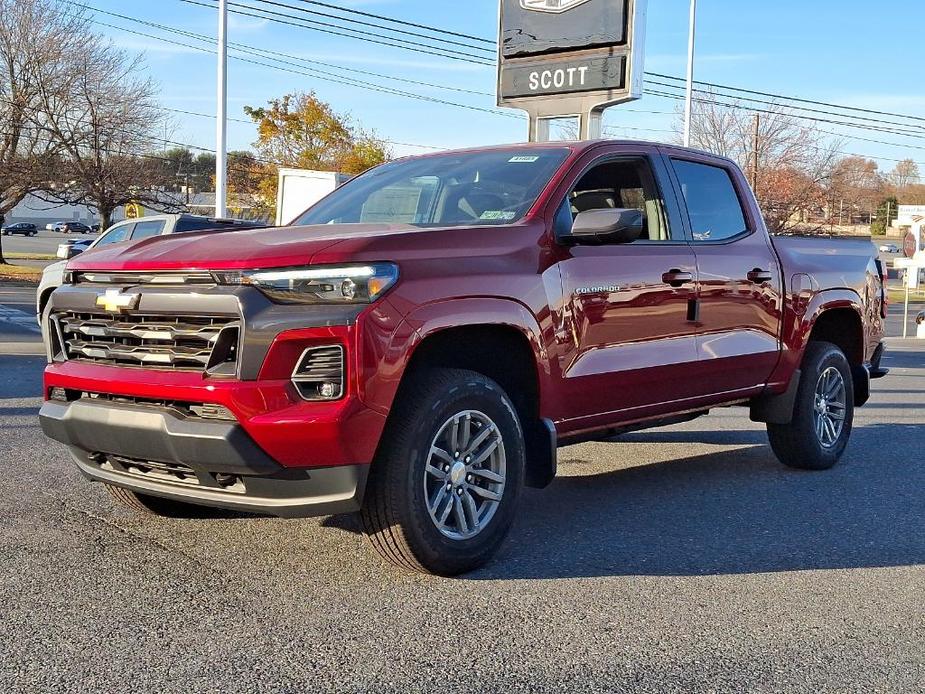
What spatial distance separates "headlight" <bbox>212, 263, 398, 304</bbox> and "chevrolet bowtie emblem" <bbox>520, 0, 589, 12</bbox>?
13876 mm

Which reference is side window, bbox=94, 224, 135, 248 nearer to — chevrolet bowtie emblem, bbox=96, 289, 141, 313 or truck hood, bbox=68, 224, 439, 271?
truck hood, bbox=68, 224, 439, 271

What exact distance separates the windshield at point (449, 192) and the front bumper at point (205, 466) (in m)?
1.56

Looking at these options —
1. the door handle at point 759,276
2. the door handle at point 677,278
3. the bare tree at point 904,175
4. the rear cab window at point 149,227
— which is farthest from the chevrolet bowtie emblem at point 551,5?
the bare tree at point 904,175

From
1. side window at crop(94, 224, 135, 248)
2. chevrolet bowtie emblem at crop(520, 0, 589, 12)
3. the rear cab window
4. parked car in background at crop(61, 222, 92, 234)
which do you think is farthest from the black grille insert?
parked car in background at crop(61, 222, 92, 234)

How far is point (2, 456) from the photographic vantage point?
6801mm

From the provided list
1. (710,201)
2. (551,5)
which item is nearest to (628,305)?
(710,201)

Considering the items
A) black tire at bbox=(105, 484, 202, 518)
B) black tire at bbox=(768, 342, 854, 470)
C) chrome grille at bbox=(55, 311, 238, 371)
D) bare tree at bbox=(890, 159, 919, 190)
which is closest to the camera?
chrome grille at bbox=(55, 311, 238, 371)

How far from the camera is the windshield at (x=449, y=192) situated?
17.6ft

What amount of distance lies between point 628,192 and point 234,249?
251 centimetres

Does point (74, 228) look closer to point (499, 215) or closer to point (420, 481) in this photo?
point (499, 215)

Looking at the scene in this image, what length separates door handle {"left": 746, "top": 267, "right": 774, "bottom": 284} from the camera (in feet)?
21.1

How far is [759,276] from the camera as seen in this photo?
6488 millimetres

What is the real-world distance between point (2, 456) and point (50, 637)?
343cm

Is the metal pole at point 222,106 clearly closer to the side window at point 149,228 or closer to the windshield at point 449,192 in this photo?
the side window at point 149,228
